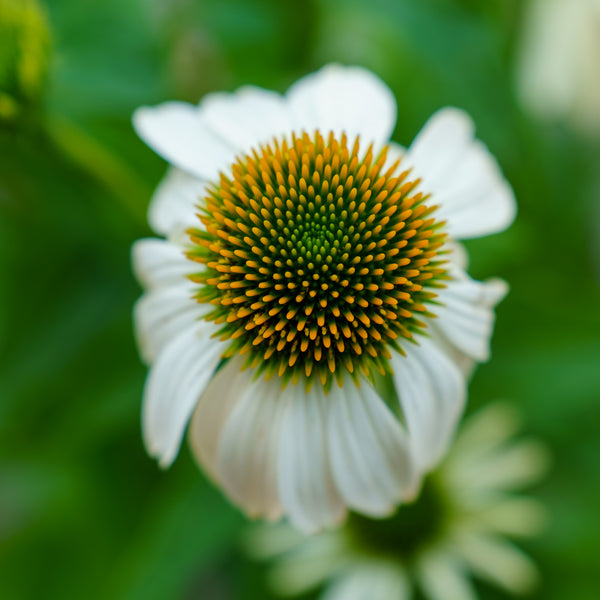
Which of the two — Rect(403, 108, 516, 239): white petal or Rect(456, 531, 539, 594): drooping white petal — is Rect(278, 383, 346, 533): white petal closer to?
Rect(403, 108, 516, 239): white petal

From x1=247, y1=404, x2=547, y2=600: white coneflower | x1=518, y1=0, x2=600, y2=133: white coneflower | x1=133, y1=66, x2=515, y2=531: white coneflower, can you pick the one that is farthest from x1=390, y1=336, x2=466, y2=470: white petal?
x1=518, y1=0, x2=600, y2=133: white coneflower

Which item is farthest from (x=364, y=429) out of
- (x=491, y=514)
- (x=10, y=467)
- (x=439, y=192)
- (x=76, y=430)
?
(x=10, y=467)

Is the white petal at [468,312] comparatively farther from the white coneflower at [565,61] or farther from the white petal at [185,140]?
the white coneflower at [565,61]

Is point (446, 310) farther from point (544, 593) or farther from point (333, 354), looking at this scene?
point (544, 593)

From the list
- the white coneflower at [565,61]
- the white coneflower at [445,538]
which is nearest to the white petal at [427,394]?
the white coneflower at [445,538]

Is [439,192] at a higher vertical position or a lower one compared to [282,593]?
higher

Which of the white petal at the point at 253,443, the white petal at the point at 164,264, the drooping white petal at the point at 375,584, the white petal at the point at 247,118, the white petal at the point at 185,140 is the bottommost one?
the drooping white petal at the point at 375,584
